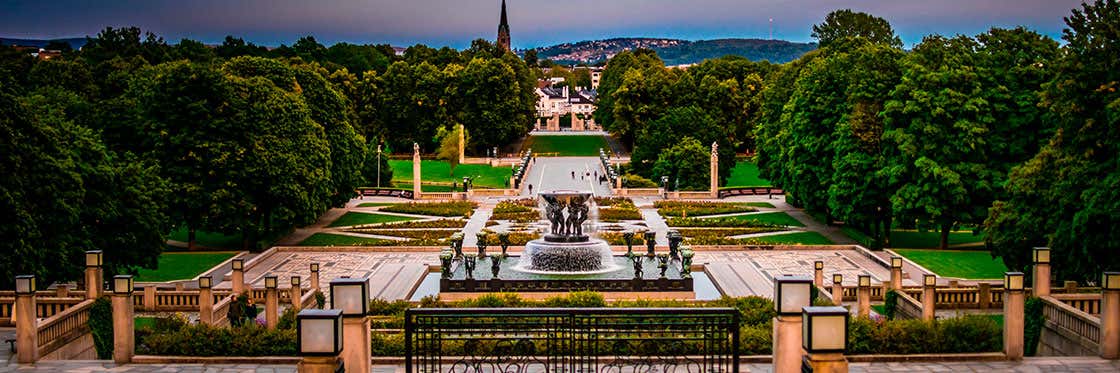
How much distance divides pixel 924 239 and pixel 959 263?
7.62m

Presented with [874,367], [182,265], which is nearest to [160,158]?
[182,265]

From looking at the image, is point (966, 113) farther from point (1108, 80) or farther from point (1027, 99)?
point (1108, 80)

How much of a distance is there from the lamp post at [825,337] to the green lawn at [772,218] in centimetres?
4083

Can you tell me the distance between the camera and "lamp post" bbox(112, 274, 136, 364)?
54.3 ft

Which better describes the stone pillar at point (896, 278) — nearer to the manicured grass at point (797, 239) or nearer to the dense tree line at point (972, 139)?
the dense tree line at point (972, 139)

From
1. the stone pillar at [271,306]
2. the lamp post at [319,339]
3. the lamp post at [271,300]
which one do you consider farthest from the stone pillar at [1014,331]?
the stone pillar at [271,306]

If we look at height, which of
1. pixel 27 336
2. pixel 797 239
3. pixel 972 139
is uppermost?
pixel 972 139

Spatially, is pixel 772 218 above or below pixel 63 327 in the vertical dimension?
below

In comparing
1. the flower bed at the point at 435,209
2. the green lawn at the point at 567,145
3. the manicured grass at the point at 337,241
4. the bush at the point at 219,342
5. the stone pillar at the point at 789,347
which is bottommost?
the manicured grass at the point at 337,241

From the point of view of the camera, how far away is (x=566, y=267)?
1345 inches

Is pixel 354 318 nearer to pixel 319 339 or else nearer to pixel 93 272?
pixel 319 339

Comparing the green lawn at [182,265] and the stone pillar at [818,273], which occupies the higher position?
the stone pillar at [818,273]

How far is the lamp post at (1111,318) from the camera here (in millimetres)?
16359

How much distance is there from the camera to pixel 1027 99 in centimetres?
3853
